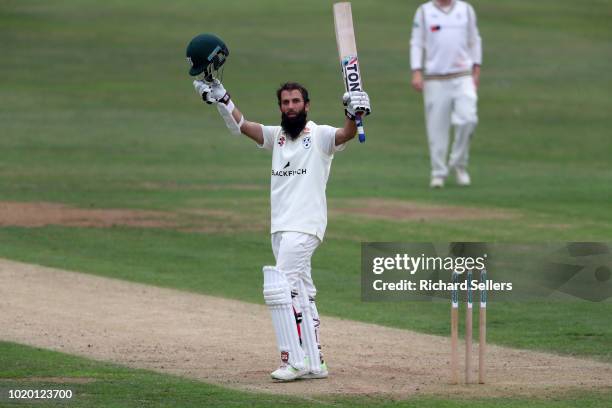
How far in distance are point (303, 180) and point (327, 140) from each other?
343 millimetres

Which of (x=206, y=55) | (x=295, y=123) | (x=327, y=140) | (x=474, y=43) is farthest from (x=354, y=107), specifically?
(x=474, y=43)

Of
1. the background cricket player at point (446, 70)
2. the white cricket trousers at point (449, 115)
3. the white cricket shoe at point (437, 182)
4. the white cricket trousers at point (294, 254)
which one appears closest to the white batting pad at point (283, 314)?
the white cricket trousers at point (294, 254)

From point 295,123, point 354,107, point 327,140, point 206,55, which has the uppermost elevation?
point 206,55

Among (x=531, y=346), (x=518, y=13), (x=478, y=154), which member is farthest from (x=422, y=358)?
(x=518, y=13)

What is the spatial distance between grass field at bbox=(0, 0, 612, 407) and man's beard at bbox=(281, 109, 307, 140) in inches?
77.3

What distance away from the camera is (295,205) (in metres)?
A: 10.6

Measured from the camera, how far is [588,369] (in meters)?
11.0

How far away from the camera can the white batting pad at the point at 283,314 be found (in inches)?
406

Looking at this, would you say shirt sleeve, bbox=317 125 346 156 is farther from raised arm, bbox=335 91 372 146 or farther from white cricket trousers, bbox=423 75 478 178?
white cricket trousers, bbox=423 75 478 178

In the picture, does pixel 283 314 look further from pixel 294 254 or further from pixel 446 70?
pixel 446 70

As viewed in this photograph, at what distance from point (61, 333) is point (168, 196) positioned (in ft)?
29.7

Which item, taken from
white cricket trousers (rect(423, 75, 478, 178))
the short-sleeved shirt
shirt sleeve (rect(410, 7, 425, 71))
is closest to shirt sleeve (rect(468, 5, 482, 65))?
white cricket trousers (rect(423, 75, 478, 178))

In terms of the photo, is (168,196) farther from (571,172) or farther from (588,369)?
(588,369)

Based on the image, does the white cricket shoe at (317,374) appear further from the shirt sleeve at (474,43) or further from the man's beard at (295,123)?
the shirt sleeve at (474,43)
